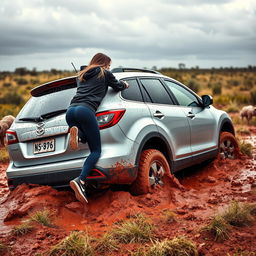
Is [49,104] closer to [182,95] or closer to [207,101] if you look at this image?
[182,95]

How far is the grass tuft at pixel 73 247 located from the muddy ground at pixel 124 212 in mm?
216

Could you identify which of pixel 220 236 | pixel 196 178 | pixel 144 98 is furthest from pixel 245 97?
pixel 220 236

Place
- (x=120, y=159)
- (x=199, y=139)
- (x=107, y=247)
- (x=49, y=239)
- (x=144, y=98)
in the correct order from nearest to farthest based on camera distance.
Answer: (x=107, y=247) < (x=49, y=239) < (x=120, y=159) < (x=144, y=98) < (x=199, y=139)

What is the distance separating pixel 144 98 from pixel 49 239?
7.48 ft

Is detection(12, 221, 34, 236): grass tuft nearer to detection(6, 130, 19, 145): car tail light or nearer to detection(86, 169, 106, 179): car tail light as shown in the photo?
detection(86, 169, 106, 179): car tail light

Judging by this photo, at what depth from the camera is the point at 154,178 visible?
17.8 ft

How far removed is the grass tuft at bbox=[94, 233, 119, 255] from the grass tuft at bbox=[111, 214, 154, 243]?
0.12 m

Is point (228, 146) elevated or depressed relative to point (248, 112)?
elevated

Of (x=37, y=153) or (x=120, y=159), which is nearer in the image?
(x=120, y=159)

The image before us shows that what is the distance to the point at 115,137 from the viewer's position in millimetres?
4816

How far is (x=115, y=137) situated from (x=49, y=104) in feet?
3.58

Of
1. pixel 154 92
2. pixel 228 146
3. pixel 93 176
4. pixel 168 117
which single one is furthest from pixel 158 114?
pixel 228 146

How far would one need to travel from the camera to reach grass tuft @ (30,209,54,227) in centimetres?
463

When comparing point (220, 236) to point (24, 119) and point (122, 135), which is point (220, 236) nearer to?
point (122, 135)
